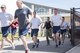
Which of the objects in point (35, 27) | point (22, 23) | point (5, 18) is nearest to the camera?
point (22, 23)

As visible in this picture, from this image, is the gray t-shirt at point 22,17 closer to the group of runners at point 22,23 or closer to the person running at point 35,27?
the group of runners at point 22,23

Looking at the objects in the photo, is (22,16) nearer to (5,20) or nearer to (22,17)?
(22,17)

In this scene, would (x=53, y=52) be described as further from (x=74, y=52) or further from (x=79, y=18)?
(x=79, y=18)

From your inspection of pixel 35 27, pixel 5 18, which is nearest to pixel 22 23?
pixel 5 18

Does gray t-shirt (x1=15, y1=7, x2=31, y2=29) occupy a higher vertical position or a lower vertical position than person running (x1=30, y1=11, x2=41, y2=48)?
higher

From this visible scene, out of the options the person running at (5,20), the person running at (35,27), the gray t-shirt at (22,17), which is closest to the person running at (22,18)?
the gray t-shirt at (22,17)

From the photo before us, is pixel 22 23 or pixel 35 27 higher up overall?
pixel 22 23

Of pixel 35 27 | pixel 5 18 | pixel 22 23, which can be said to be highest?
pixel 5 18

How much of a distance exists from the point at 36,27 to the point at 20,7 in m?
4.43

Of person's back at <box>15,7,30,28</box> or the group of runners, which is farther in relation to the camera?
person's back at <box>15,7,30,28</box>

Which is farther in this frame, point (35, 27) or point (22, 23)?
point (35, 27)

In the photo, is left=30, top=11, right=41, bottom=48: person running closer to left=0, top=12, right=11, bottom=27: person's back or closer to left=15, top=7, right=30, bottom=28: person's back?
left=0, top=12, right=11, bottom=27: person's back

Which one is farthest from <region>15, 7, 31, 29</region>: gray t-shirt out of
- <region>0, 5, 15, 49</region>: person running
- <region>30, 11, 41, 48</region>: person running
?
Answer: <region>30, 11, 41, 48</region>: person running

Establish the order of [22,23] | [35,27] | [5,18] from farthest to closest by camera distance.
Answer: [35,27] → [5,18] → [22,23]
